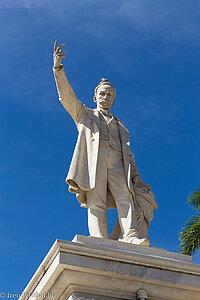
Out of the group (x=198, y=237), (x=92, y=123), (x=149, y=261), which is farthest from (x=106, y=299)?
(x=198, y=237)

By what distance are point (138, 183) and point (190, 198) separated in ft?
20.1

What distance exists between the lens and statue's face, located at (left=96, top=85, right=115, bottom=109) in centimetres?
1143

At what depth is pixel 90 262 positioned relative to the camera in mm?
8188

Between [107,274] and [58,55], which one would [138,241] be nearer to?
[107,274]

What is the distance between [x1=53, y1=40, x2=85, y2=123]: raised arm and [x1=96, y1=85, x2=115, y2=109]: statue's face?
482 millimetres

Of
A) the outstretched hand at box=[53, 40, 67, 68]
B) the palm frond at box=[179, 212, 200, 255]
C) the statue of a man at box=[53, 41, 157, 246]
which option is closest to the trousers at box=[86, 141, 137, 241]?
the statue of a man at box=[53, 41, 157, 246]

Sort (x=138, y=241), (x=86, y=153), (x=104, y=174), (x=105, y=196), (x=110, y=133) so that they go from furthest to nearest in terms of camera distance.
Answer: (x=110, y=133), (x=86, y=153), (x=104, y=174), (x=105, y=196), (x=138, y=241)

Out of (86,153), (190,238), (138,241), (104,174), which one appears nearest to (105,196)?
(104,174)

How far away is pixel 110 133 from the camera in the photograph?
1091cm

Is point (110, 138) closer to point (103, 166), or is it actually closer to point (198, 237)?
point (103, 166)

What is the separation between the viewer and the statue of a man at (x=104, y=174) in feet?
32.9

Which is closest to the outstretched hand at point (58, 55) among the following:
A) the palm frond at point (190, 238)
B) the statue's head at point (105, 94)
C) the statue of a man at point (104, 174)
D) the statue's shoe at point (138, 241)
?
the statue of a man at point (104, 174)

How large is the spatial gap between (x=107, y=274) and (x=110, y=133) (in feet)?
11.0

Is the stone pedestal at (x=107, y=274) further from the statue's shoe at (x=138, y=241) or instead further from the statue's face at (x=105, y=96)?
the statue's face at (x=105, y=96)
